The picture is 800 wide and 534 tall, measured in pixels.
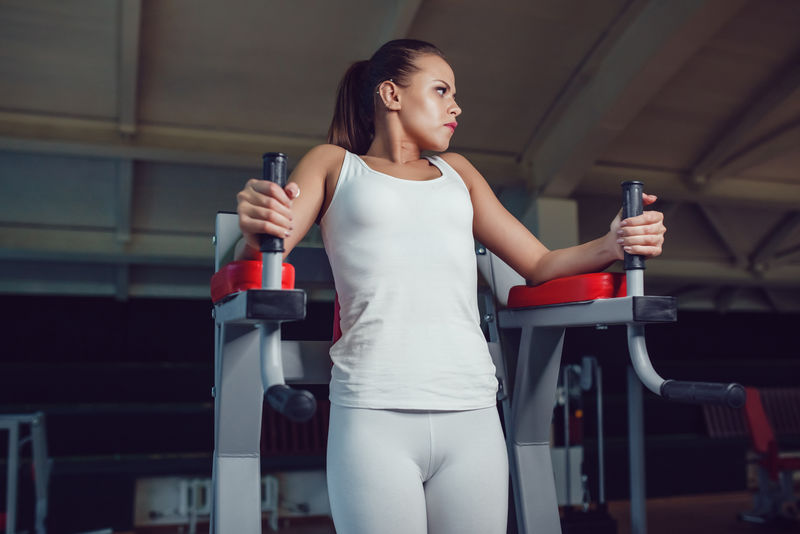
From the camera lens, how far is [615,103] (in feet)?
16.2

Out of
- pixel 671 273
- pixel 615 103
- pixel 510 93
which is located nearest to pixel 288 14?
pixel 510 93

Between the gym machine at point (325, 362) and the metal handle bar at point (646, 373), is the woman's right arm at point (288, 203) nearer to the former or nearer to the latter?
the gym machine at point (325, 362)

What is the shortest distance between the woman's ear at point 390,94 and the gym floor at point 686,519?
4990 mm

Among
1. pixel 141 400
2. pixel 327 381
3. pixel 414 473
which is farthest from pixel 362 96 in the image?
pixel 141 400

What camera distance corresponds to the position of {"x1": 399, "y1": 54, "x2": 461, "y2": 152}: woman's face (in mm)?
1124

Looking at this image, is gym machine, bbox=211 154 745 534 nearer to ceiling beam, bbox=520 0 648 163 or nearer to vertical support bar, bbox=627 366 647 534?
vertical support bar, bbox=627 366 647 534

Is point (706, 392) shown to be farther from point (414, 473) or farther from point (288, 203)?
point (288, 203)

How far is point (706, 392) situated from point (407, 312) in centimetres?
40

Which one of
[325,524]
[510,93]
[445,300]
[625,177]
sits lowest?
[325,524]

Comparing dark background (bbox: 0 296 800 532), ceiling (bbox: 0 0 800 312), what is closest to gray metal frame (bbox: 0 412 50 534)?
dark background (bbox: 0 296 800 532)

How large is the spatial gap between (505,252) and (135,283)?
697 cm

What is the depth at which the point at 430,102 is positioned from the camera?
44.2 inches

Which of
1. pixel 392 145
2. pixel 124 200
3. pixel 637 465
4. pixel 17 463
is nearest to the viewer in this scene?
pixel 392 145

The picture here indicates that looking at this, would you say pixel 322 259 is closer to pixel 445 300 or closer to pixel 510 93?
pixel 445 300
